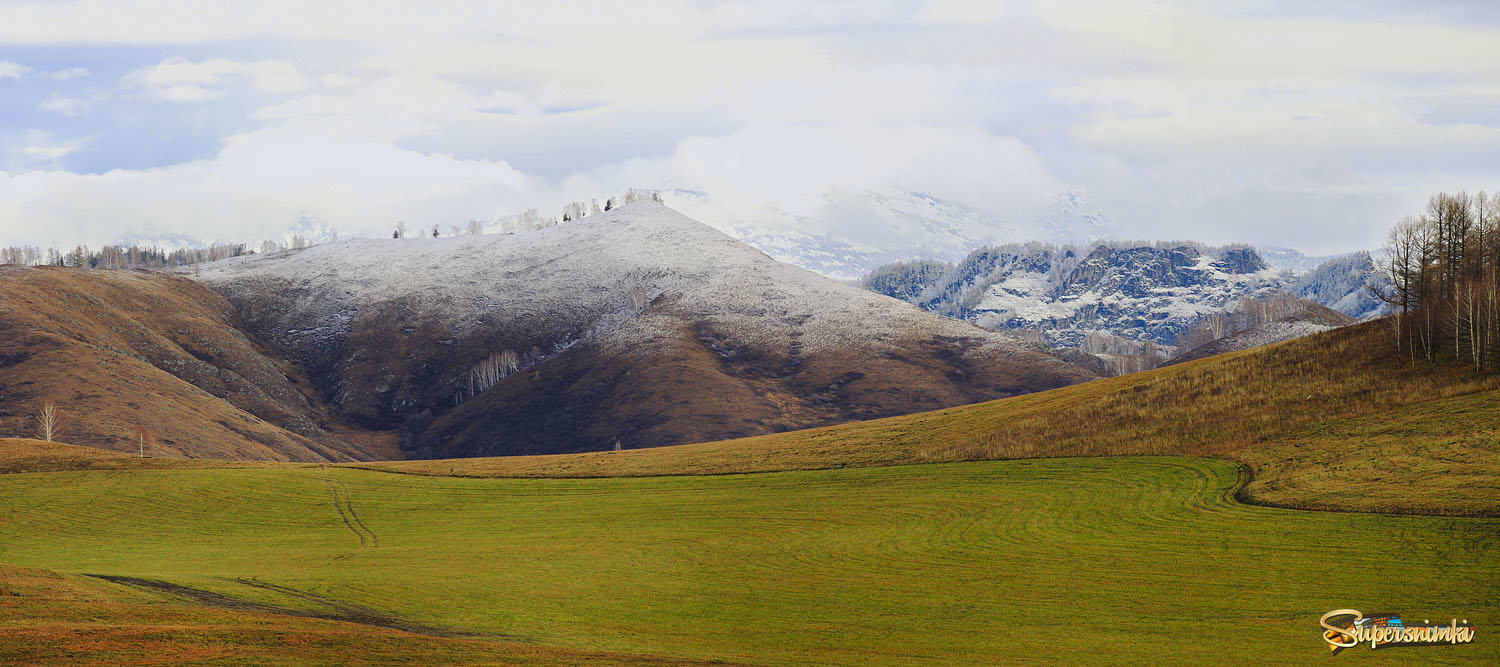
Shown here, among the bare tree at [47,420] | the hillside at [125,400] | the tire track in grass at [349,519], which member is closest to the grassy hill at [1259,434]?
the tire track in grass at [349,519]

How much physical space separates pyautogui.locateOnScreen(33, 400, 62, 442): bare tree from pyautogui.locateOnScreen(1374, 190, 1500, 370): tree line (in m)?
142

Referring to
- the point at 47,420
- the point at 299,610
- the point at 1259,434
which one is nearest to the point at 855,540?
the point at 299,610

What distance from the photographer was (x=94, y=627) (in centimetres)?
3388

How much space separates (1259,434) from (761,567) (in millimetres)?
33422

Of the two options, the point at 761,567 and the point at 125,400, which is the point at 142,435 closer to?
the point at 125,400

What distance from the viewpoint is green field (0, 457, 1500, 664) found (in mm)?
36406

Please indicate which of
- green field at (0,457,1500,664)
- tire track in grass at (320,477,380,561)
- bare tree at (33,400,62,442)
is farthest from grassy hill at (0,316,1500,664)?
bare tree at (33,400,62,442)

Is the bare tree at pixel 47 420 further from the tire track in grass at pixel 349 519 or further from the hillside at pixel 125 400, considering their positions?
the tire track in grass at pixel 349 519

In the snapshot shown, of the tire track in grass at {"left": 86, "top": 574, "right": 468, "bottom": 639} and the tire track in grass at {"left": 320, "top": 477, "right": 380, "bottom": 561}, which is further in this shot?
the tire track in grass at {"left": 320, "top": 477, "right": 380, "bottom": 561}

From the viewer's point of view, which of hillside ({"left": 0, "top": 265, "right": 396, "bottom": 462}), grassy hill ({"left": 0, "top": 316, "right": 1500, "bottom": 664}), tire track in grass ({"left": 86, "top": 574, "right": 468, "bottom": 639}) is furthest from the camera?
hillside ({"left": 0, "top": 265, "right": 396, "bottom": 462})

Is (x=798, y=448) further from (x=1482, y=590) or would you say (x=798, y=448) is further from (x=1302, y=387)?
(x=1482, y=590)

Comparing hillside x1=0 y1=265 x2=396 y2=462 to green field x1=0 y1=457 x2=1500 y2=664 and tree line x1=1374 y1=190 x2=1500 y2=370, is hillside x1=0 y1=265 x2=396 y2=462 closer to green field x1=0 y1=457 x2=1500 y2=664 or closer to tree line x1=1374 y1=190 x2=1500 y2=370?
green field x1=0 y1=457 x2=1500 y2=664

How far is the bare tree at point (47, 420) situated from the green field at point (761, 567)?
77.1 metres

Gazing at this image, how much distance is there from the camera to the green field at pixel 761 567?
36.4 m
